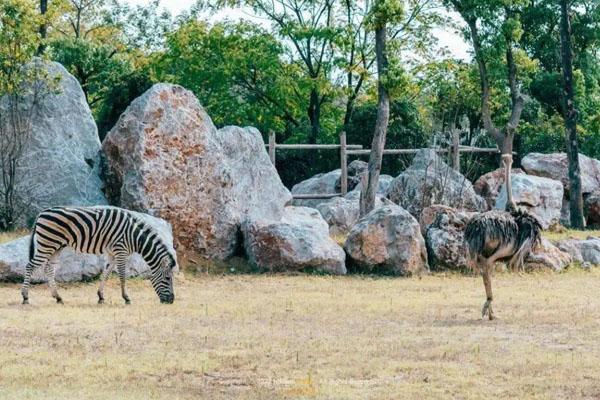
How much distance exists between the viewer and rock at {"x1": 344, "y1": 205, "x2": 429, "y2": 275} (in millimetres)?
20578

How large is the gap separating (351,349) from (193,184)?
32.6 ft

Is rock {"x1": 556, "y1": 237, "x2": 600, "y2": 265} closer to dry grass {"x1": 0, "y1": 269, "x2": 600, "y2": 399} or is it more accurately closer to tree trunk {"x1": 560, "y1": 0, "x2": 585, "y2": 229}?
dry grass {"x1": 0, "y1": 269, "x2": 600, "y2": 399}

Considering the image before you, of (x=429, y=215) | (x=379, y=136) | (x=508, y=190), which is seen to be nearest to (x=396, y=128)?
(x=379, y=136)

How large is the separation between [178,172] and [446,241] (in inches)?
201

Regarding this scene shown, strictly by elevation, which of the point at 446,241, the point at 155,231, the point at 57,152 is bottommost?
the point at 446,241

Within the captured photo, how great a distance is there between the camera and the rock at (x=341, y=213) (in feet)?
86.1

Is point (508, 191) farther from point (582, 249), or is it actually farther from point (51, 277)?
point (582, 249)

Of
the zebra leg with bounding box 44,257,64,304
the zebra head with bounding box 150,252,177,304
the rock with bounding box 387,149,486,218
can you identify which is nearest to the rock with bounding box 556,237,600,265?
the rock with bounding box 387,149,486,218

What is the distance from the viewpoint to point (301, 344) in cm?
1235

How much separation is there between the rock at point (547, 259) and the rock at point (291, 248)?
11.4ft

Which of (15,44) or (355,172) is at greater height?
(15,44)

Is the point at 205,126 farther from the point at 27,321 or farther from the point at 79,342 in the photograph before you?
the point at 79,342

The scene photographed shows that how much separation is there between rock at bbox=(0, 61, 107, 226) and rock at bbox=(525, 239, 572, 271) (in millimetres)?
8062

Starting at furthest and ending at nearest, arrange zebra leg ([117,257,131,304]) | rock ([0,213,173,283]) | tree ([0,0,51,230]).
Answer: tree ([0,0,51,230]) → rock ([0,213,173,283]) → zebra leg ([117,257,131,304])
